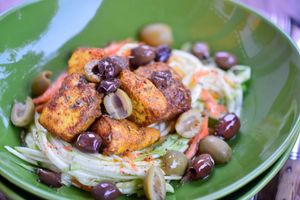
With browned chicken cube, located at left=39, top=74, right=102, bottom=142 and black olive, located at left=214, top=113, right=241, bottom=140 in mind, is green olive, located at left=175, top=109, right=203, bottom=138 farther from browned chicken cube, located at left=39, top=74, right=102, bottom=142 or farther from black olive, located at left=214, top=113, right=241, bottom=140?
browned chicken cube, located at left=39, top=74, right=102, bottom=142

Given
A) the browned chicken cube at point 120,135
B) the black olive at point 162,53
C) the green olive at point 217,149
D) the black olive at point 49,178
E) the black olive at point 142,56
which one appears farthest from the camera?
the black olive at point 162,53

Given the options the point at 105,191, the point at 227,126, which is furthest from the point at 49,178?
the point at 227,126

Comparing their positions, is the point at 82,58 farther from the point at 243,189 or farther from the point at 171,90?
the point at 243,189

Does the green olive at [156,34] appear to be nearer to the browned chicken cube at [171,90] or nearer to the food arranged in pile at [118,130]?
the food arranged in pile at [118,130]

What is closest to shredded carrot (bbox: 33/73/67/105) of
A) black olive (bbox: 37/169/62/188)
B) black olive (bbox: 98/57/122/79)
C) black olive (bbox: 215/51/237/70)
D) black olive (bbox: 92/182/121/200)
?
black olive (bbox: 98/57/122/79)

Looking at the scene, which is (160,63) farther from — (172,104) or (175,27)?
(175,27)

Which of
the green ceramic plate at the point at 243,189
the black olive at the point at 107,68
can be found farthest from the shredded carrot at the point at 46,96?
the green ceramic plate at the point at 243,189

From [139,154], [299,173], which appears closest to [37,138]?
[139,154]
